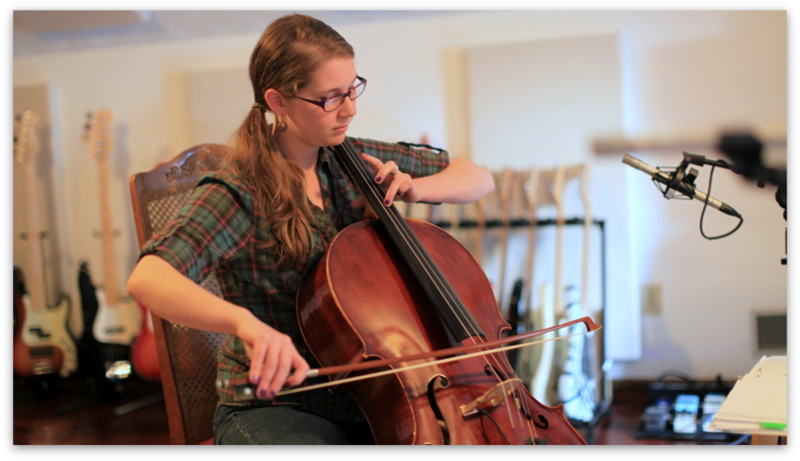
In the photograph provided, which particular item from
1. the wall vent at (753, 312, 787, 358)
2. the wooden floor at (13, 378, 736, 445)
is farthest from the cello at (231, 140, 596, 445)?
the wall vent at (753, 312, 787, 358)

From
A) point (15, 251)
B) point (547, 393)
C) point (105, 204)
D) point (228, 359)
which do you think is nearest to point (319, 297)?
point (228, 359)

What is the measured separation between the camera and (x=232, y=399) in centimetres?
127

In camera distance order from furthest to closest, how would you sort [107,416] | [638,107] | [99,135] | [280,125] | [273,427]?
[99,135] < [107,416] < [638,107] < [280,125] < [273,427]

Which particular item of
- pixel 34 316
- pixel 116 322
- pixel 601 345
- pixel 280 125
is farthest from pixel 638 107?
pixel 34 316

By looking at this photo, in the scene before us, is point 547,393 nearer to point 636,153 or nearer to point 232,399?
point 636,153

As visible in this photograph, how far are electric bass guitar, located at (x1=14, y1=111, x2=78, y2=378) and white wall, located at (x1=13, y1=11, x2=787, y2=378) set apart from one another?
189mm

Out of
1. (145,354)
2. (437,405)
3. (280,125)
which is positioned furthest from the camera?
(145,354)

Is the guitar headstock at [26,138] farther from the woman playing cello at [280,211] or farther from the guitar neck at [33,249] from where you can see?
the woman playing cello at [280,211]

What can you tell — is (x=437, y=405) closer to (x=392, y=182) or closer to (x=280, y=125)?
(x=392, y=182)

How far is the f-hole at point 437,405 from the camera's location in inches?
43.5

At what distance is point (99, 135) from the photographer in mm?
3268

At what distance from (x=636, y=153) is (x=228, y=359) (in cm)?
202

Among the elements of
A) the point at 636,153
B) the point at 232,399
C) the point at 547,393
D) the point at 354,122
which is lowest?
the point at 547,393

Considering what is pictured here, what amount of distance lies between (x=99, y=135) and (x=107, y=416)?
134cm
